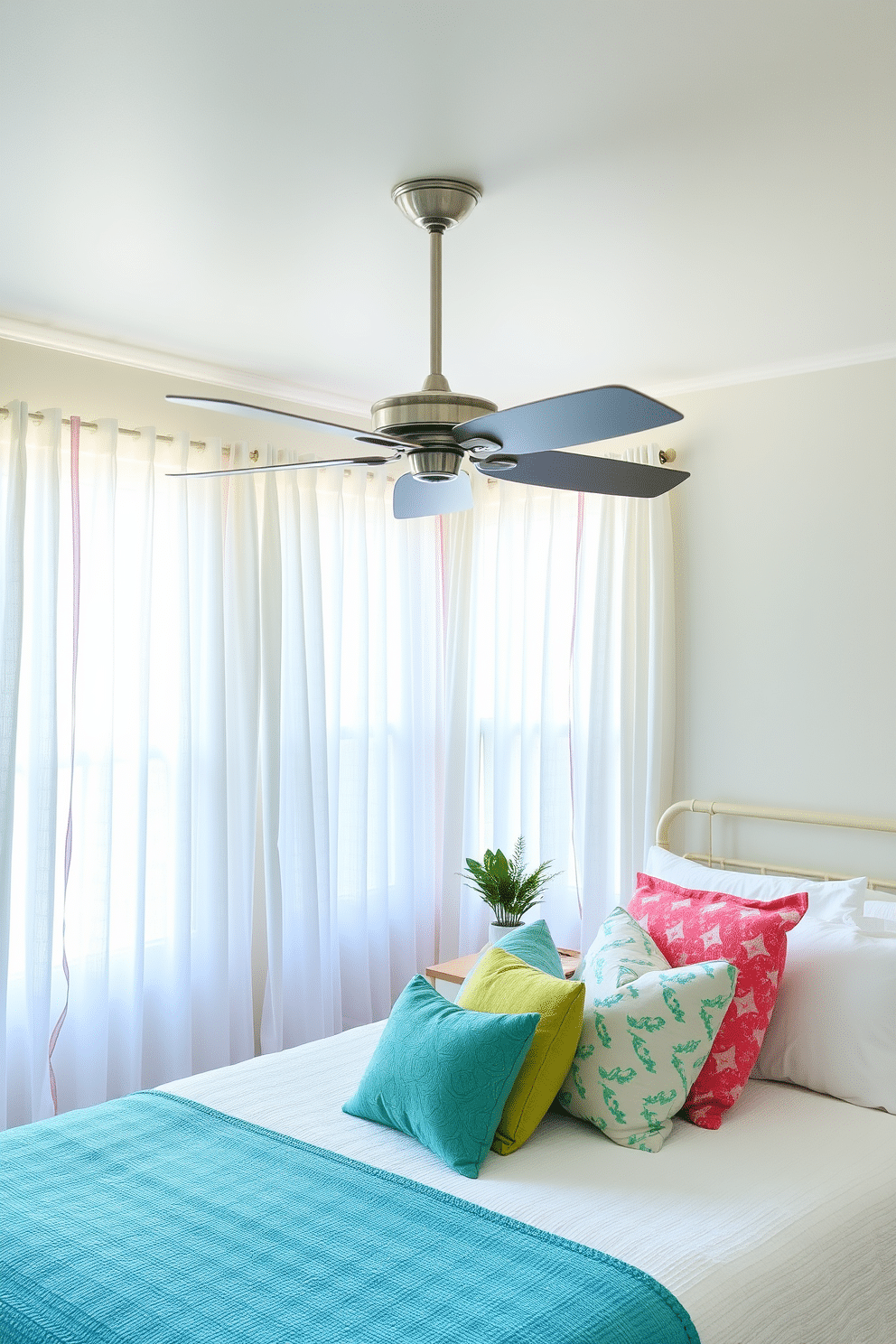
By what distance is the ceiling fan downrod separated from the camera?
80.5 inches

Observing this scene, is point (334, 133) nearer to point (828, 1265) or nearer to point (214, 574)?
point (214, 574)

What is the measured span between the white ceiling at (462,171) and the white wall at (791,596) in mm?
268

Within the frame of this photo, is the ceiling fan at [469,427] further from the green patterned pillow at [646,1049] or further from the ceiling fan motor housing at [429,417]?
the green patterned pillow at [646,1049]

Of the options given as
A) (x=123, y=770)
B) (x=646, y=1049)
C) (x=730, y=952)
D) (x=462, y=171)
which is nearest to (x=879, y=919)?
(x=730, y=952)

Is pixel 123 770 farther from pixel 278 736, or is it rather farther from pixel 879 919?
pixel 879 919

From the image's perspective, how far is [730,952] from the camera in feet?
8.31

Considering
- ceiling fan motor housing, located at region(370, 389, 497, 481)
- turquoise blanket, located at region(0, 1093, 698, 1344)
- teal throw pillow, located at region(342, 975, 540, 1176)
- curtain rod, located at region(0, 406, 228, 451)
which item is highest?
curtain rod, located at region(0, 406, 228, 451)

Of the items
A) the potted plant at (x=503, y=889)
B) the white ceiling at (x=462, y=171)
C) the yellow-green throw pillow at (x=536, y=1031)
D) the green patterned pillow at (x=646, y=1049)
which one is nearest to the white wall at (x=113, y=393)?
the white ceiling at (x=462, y=171)

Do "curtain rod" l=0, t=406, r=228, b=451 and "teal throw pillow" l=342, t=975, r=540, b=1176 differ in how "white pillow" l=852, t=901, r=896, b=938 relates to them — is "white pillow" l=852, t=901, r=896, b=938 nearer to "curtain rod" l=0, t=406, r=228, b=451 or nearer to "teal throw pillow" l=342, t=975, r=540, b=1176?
"teal throw pillow" l=342, t=975, r=540, b=1176

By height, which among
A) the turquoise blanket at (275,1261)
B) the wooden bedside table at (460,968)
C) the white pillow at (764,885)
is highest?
the white pillow at (764,885)

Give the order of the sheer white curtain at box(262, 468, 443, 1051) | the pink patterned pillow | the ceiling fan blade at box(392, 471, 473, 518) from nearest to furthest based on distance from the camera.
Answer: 1. the pink patterned pillow
2. the ceiling fan blade at box(392, 471, 473, 518)
3. the sheer white curtain at box(262, 468, 443, 1051)

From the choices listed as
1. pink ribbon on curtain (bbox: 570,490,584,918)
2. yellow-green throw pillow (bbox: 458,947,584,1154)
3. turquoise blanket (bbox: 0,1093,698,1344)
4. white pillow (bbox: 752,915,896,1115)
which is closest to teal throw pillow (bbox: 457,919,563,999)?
yellow-green throw pillow (bbox: 458,947,584,1154)

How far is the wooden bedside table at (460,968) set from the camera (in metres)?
3.61

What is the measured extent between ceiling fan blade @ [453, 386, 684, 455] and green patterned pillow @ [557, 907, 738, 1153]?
1.23m
